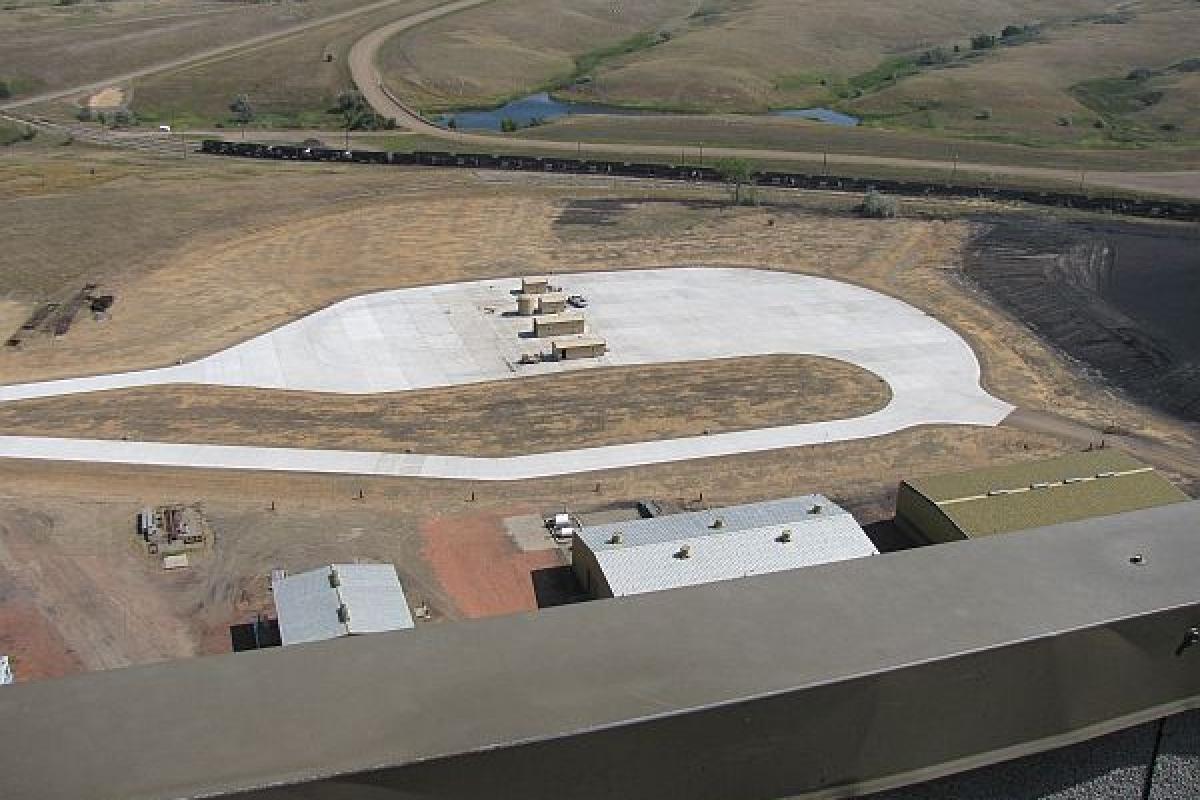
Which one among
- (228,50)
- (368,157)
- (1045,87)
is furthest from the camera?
(228,50)

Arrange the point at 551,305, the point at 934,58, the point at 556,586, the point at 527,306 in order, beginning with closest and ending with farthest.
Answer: the point at 556,586 → the point at 551,305 → the point at 527,306 → the point at 934,58

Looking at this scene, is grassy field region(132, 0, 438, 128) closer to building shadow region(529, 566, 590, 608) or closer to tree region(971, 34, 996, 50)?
building shadow region(529, 566, 590, 608)

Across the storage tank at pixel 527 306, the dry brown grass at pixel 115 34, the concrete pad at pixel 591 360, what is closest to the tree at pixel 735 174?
the concrete pad at pixel 591 360

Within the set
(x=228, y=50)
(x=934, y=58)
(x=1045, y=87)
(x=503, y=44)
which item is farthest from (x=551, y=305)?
(x=934, y=58)

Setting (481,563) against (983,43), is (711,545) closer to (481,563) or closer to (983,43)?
(481,563)

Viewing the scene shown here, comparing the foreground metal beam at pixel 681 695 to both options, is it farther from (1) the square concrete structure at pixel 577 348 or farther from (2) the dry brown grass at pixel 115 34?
(2) the dry brown grass at pixel 115 34

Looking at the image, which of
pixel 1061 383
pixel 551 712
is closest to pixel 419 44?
pixel 1061 383
